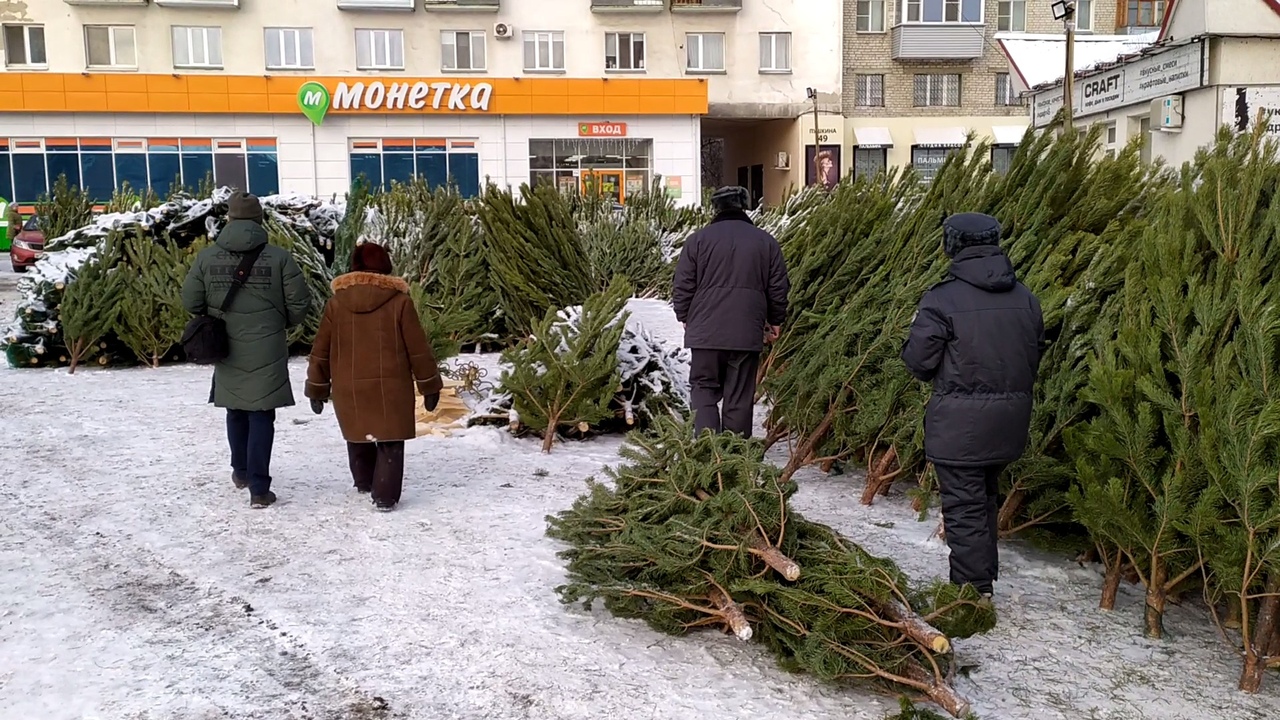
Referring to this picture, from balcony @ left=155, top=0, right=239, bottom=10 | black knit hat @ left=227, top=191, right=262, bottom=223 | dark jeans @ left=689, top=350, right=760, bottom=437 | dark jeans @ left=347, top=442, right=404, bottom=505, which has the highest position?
balcony @ left=155, top=0, right=239, bottom=10

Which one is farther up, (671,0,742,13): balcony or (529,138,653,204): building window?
(671,0,742,13): balcony

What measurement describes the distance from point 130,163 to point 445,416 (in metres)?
32.4

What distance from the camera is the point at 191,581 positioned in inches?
184

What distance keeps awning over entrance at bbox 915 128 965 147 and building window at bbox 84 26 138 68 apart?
2830cm

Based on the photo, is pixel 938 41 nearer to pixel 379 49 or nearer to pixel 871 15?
pixel 871 15

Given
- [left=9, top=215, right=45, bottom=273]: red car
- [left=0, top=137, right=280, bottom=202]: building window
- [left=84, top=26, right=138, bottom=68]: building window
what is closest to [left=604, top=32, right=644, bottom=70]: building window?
[left=0, top=137, right=280, bottom=202]: building window

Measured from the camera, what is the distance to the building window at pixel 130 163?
34.9m

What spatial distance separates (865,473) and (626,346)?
214 centimetres

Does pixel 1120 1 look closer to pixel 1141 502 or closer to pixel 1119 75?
pixel 1119 75

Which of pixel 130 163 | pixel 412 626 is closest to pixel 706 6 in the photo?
pixel 130 163

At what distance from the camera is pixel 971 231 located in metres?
4.24

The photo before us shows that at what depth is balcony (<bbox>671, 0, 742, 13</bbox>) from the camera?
3875cm

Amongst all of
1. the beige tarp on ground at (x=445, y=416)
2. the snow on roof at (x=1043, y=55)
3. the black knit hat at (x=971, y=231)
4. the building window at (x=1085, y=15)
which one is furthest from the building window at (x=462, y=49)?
the black knit hat at (x=971, y=231)

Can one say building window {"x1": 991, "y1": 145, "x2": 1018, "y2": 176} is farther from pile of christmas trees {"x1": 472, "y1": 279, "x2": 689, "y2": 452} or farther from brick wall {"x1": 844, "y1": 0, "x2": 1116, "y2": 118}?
brick wall {"x1": 844, "y1": 0, "x2": 1116, "y2": 118}
